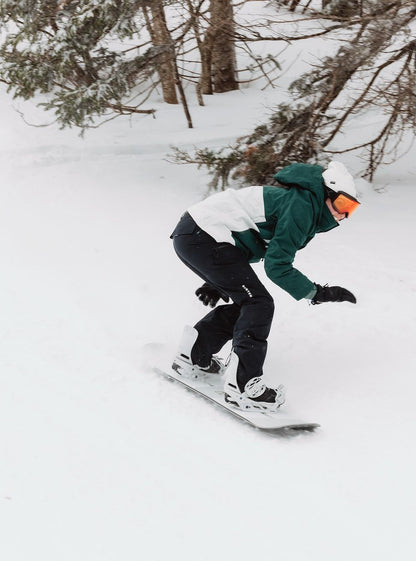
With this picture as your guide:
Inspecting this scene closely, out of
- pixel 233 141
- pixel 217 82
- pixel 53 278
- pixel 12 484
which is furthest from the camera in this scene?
pixel 217 82

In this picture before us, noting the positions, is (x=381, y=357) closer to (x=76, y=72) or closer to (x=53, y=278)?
(x=53, y=278)

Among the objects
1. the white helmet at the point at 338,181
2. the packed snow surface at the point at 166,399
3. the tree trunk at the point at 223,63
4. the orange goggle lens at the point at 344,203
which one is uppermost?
the white helmet at the point at 338,181

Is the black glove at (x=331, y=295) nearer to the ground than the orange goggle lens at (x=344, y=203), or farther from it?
nearer to the ground

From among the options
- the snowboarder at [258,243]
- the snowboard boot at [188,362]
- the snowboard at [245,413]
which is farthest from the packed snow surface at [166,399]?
the snowboarder at [258,243]

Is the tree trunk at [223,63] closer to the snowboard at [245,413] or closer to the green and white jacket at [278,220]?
the green and white jacket at [278,220]

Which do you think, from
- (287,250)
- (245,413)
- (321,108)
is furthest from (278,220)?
(321,108)

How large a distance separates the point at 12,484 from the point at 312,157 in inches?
193

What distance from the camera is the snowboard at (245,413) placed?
377 cm

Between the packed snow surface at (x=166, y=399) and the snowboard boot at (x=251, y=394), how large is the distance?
0.48 feet

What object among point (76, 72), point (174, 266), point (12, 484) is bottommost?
point (174, 266)

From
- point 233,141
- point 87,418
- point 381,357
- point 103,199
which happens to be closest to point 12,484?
point 87,418

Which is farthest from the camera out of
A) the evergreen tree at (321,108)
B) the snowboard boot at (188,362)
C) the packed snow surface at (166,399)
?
the evergreen tree at (321,108)

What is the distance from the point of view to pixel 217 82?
406 inches

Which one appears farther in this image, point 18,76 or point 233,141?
point 233,141
